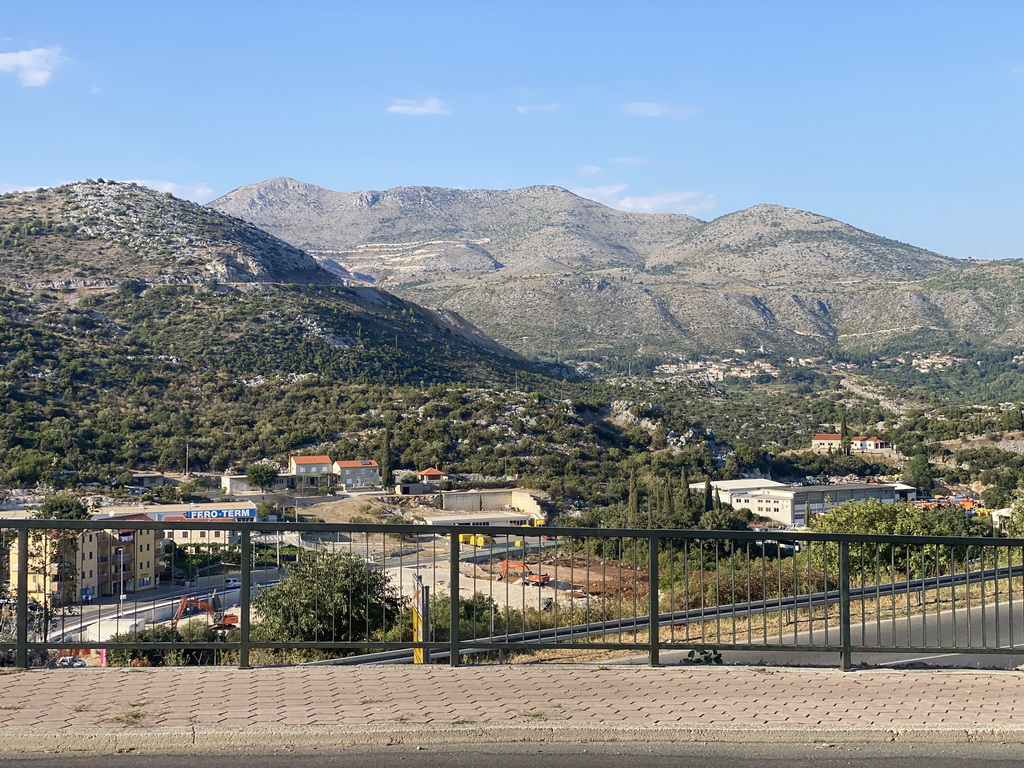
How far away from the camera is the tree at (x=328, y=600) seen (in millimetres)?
7578

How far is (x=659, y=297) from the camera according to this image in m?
175

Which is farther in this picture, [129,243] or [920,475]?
[129,243]

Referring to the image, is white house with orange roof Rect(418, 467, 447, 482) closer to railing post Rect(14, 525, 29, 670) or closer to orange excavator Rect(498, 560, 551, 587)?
orange excavator Rect(498, 560, 551, 587)

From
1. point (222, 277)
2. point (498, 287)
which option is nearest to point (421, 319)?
point (222, 277)

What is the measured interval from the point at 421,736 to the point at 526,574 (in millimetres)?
2236

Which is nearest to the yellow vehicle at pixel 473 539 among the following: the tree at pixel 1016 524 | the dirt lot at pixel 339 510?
the tree at pixel 1016 524

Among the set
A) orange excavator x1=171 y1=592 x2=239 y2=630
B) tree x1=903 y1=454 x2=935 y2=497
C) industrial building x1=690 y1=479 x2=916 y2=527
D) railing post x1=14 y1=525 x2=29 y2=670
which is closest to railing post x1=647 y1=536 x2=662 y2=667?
orange excavator x1=171 y1=592 x2=239 y2=630

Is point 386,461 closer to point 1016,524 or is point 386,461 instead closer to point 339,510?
point 339,510

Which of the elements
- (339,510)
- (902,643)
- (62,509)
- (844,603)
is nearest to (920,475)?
(339,510)

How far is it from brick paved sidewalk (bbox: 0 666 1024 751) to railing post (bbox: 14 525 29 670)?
154mm

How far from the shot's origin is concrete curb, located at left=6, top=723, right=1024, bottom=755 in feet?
17.2

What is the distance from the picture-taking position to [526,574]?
7.55 meters

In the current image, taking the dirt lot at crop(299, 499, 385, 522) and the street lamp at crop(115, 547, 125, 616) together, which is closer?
the street lamp at crop(115, 547, 125, 616)

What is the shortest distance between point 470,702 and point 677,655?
348 centimetres
